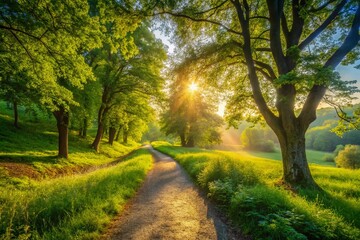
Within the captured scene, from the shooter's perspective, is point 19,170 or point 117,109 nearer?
point 19,170

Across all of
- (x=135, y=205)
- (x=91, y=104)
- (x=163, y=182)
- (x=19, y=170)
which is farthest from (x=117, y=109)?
(x=135, y=205)

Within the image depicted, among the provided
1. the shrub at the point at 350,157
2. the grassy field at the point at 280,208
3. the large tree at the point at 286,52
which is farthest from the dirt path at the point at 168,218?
the shrub at the point at 350,157

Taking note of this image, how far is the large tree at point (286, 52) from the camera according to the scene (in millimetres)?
7734

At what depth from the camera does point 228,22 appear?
37.4ft

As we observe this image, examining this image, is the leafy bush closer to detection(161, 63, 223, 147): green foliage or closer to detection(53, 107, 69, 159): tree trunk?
detection(161, 63, 223, 147): green foliage

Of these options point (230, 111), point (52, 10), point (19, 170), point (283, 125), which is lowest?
point (19, 170)

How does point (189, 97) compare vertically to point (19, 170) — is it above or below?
above

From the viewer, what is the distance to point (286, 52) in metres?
8.68

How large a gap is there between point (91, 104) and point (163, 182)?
37.3 ft

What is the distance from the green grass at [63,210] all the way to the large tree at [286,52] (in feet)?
23.0

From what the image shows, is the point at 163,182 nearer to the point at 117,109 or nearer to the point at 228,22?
the point at 228,22

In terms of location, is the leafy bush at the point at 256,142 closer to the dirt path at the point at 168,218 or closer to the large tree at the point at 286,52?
the large tree at the point at 286,52

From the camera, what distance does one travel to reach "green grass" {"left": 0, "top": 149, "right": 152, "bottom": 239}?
4535 millimetres

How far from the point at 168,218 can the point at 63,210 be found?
2938 millimetres
